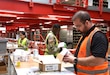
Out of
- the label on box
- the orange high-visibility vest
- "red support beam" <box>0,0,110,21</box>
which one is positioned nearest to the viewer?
the orange high-visibility vest

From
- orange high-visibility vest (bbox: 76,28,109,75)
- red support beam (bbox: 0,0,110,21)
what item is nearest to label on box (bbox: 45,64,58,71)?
orange high-visibility vest (bbox: 76,28,109,75)

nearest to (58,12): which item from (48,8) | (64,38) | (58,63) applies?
(48,8)

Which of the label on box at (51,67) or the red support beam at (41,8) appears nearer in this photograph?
the label on box at (51,67)

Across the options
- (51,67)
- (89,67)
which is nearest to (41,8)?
(51,67)

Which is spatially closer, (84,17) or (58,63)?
(84,17)

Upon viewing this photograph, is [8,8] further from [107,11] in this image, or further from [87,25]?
[107,11]

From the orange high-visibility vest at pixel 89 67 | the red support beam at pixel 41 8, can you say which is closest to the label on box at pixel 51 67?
the orange high-visibility vest at pixel 89 67

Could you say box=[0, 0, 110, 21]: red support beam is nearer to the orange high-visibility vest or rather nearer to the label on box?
the label on box

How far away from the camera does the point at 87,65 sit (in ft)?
8.29

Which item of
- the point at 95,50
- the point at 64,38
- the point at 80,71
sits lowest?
the point at 64,38

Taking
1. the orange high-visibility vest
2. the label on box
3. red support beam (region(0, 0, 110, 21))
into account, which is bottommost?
the label on box

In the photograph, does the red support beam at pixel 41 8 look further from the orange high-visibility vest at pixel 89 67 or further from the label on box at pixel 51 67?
the orange high-visibility vest at pixel 89 67

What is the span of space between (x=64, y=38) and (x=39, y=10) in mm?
12390

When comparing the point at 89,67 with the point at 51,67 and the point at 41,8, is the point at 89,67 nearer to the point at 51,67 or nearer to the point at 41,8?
the point at 51,67
